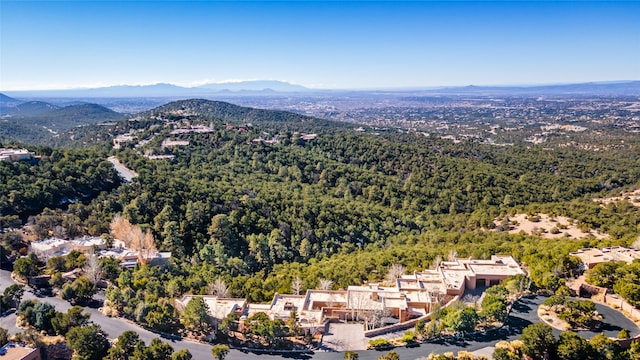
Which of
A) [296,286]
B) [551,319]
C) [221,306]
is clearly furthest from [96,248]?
[551,319]

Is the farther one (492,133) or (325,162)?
(492,133)

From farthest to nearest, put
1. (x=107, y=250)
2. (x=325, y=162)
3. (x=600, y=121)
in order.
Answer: (x=600, y=121)
(x=325, y=162)
(x=107, y=250)

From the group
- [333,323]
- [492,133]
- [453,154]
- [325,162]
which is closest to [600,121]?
[492,133]

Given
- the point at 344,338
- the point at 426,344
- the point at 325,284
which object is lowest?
the point at 344,338

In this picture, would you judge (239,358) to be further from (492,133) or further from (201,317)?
(492,133)

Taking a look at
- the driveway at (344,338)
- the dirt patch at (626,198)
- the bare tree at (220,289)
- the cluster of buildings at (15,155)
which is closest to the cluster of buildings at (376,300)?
the bare tree at (220,289)

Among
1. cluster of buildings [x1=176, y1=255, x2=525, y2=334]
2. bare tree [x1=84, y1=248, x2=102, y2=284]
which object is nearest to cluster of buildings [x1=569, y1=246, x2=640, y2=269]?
cluster of buildings [x1=176, y1=255, x2=525, y2=334]

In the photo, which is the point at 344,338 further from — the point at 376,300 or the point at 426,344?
the point at 426,344
